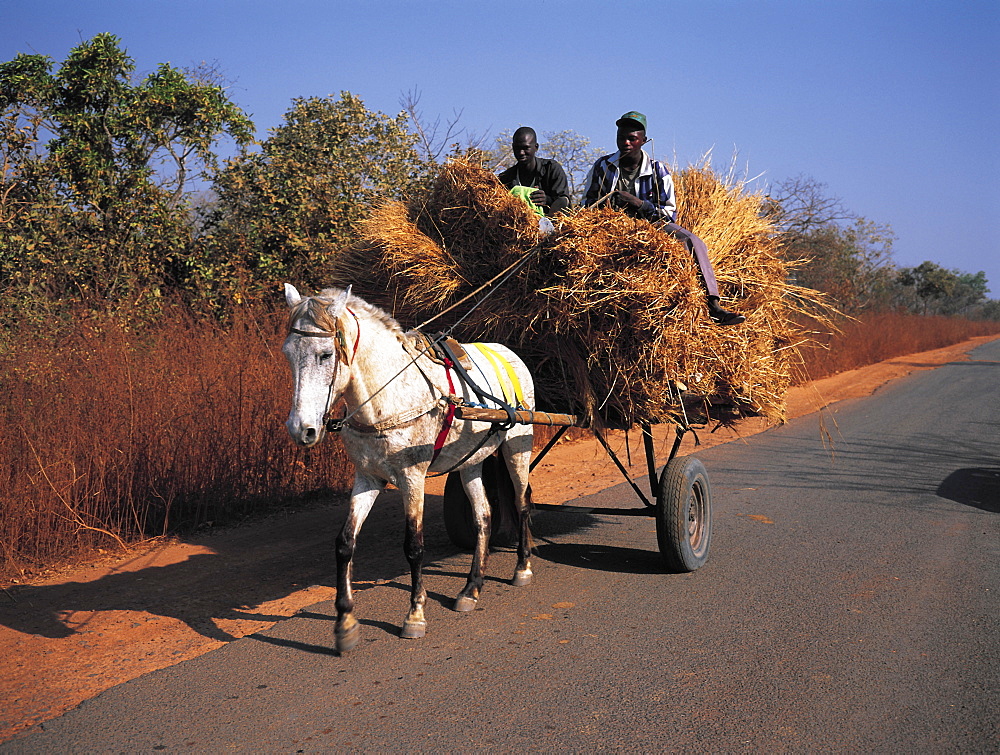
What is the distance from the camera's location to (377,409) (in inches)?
166

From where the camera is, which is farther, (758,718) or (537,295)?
(537,295)

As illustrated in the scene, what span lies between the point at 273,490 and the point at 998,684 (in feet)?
19.2

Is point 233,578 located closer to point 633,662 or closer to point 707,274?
point 633,662

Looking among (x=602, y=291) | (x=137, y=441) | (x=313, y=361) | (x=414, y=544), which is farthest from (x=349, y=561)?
(x=137, y=441)

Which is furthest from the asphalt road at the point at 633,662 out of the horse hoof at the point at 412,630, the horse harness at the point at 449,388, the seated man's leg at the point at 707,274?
the seated man's leg at the point at 707,274

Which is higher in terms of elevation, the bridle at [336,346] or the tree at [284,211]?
the tree at [284,211]

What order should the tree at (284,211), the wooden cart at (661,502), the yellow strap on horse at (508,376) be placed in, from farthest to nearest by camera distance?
the tree at (284,211) < the wooden cart at (661,502) < the yellow strap on horse at (508,376)

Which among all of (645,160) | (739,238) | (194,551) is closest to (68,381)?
(194,551)

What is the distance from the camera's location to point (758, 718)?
3.38 metres

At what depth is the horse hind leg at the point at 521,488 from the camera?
530cm

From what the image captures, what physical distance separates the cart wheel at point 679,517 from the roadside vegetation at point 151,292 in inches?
71.2

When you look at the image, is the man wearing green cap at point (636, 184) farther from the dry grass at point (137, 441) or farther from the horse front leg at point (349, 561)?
the dry grass at point (137, 441)

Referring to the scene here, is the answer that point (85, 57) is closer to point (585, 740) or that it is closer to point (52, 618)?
point (52, 618)

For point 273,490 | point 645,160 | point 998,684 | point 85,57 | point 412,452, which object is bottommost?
point 998,684
